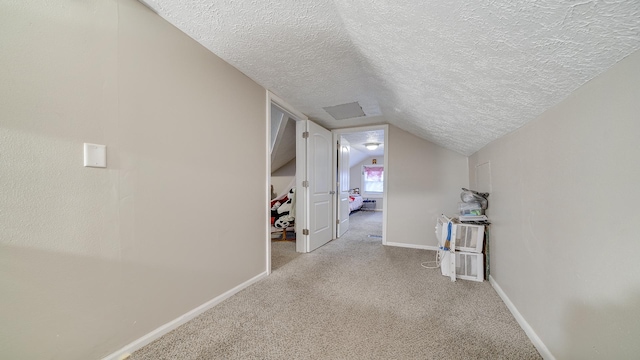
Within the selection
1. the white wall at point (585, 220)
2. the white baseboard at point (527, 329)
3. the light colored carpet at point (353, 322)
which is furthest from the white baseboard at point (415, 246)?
the white wall at point (585, 220)

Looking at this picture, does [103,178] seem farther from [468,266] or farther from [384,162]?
[384,162]

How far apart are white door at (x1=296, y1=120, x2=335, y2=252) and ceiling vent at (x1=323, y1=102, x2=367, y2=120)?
0.38m

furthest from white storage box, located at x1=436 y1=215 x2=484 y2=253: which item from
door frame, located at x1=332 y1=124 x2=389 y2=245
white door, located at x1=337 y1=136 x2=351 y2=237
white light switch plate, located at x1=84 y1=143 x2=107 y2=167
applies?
white light switch plate, located at x1=84 y1=143 x2=107 y2=167

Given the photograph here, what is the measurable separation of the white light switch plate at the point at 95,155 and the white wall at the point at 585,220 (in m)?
2.21

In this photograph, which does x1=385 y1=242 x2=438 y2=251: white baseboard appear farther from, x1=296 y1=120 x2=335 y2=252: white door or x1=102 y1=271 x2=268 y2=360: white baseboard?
x1=102 y1=271 x2=268 y2=360: white baseboard

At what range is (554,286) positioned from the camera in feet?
3.69

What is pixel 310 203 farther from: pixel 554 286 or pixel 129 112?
pixel 554 286

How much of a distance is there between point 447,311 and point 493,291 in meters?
0.70

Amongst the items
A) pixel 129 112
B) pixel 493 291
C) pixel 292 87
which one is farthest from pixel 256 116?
pixel 493 291

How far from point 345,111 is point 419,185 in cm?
170

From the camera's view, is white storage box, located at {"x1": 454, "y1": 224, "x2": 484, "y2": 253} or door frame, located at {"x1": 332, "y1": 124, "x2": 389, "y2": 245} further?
door frame, located at {"x1": 332, "y1": 124, "x2": 389, "y2": 245}

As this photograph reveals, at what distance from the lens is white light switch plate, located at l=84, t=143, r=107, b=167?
1.09 metres

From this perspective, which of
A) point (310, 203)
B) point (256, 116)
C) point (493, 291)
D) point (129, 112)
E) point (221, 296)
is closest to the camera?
point (129, 112)

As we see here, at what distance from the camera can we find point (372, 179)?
27.9 ft
